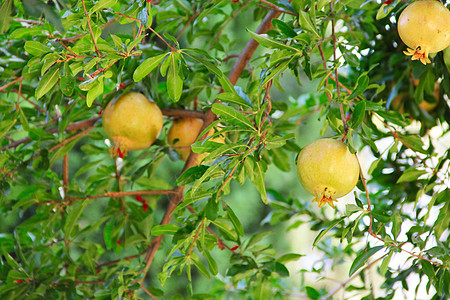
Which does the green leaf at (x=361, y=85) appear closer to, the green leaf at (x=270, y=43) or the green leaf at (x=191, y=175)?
the green leaf at (x=270, y=43)

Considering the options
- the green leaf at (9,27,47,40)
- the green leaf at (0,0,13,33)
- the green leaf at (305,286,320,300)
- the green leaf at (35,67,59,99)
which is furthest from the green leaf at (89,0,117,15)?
the green leaf at (305,286,320,300)

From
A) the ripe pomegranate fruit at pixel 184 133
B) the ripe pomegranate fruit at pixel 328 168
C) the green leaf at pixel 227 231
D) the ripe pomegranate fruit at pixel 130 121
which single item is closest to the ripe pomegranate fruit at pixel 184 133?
the ripe pomegranate fruit at pixel 184 133

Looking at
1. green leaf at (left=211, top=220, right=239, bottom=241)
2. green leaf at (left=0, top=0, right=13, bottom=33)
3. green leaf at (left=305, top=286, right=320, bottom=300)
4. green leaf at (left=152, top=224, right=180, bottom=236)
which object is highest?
green leaf at (left=0, top=0, right=13, bottom=33)

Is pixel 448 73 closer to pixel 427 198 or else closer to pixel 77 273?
pixel 427 198

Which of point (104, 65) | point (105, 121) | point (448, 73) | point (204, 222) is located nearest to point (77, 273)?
point (105, 121)

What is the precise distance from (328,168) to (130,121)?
19.1 inches

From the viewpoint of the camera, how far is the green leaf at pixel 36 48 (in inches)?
32.1

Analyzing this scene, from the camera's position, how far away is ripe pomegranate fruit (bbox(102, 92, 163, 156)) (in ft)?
3.46

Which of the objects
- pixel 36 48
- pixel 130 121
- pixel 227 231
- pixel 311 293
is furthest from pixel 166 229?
pixel 311 293

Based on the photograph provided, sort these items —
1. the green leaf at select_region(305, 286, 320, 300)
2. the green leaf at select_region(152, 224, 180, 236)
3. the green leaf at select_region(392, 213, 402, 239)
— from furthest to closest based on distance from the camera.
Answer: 1. the green leaf at select_region(305, 286, 320, 300)
2. the green leaf at select_region(152, 224, 180, 236)
3. the green leaf at select_region(392, 213, 402, 239)

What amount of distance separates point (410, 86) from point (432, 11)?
531 mm

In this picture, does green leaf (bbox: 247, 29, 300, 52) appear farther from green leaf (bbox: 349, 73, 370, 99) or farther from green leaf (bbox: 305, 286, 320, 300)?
green leaf (bbox: 305, 286, 320, 300)

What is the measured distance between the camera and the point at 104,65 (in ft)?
2.43

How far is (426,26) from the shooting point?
742 millimetres
